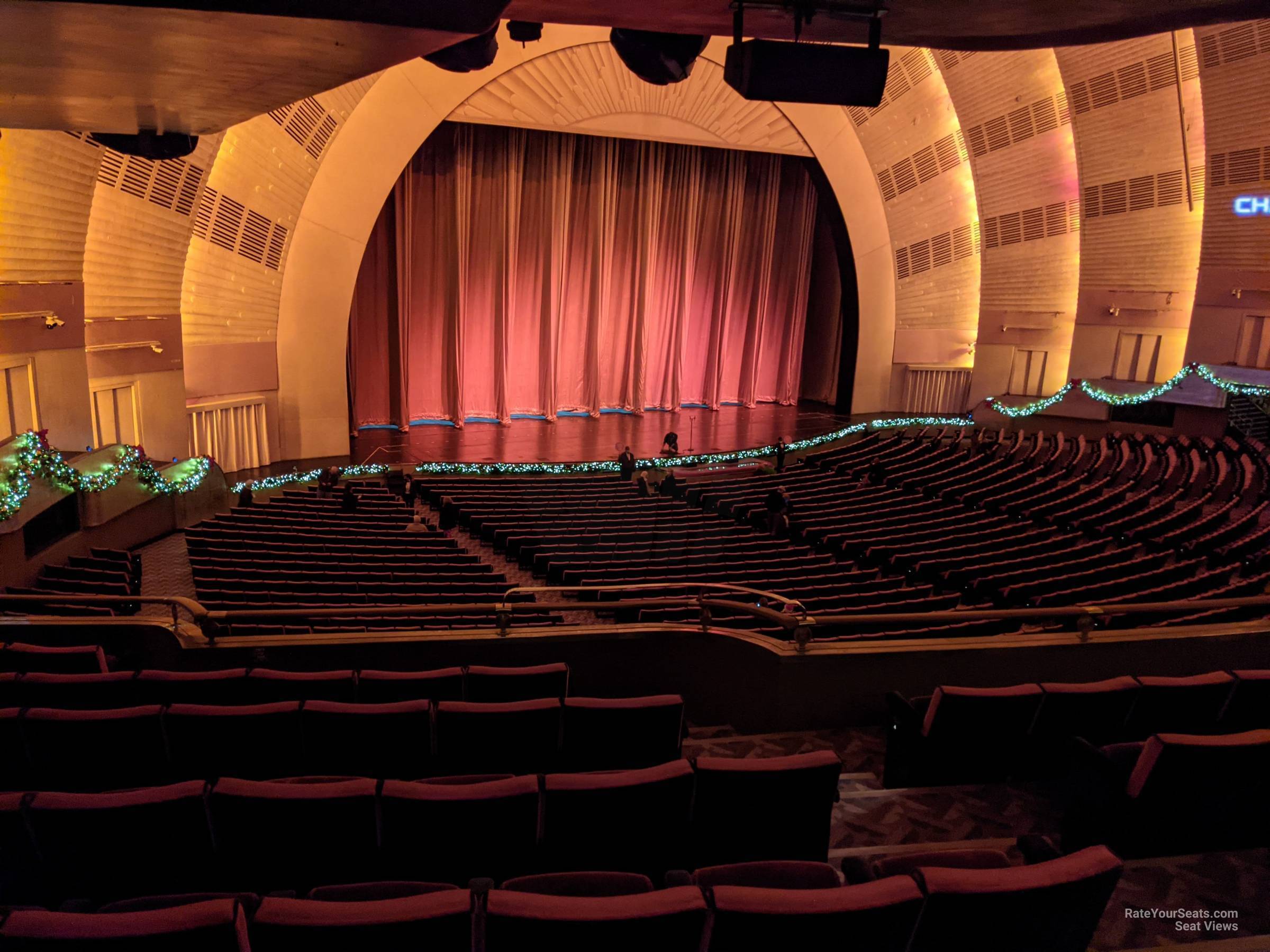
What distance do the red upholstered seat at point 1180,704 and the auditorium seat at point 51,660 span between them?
4.83 meters

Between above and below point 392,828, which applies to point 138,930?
above

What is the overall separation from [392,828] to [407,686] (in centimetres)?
128

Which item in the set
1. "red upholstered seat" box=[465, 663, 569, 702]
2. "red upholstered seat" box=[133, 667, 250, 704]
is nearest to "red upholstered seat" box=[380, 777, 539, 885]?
"red upholstered seat" box=[465, 663, 569, 702]

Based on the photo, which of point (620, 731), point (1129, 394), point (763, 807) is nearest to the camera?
point (763, 807)

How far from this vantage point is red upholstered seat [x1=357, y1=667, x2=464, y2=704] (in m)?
3.84

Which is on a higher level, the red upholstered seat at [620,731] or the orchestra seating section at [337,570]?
the red upholstered seat at [620,731]

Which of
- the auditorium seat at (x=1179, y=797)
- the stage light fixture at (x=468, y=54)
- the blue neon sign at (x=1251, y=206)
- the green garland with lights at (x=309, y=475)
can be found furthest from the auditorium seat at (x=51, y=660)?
the blue neon sign at (x=1251, y=206)

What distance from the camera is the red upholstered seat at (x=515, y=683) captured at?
155 inches

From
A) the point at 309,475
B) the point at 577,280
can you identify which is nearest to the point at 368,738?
the point at 309,475

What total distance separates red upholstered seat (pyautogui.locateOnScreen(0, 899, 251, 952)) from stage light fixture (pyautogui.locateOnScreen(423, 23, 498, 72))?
4108mm

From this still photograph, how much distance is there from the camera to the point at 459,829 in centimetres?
262

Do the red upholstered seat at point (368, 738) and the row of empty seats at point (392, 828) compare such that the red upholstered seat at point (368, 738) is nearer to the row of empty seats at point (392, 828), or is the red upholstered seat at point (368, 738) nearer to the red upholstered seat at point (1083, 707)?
the row of empty seats at point (392, 828)

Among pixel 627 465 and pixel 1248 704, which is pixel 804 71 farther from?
pixel 627 465

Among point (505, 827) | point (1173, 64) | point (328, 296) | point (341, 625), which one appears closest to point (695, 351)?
point (328, 296)
